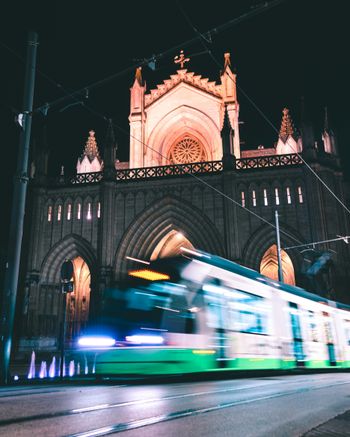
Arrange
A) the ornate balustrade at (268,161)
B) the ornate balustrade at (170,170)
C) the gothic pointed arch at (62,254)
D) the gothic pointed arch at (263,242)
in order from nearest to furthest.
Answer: the gothic pointed arch at (263,242) → the ornate balustrade at (268,161) → the gothic pointed arch at (62,254) → the ornate balustrade at (170,170)

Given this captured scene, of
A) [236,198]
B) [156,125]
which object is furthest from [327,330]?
[156,125]

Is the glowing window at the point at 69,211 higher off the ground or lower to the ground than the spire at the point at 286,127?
lower

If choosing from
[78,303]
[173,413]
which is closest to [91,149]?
[78,303]

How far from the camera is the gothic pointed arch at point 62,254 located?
1086 inches

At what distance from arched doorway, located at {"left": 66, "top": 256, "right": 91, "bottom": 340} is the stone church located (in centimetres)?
12

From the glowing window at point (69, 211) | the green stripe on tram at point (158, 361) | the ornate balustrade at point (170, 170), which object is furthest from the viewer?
the glowing window at point (69, 211)

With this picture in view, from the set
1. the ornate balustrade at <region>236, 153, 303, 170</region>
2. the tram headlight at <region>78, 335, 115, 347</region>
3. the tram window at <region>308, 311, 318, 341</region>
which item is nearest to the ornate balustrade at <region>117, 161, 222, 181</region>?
the ornate balustrade at <region>236, 153, 303, 170</region>

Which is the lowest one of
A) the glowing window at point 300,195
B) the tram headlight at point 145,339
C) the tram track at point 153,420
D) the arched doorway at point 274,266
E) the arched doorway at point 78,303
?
the tram track at point 153,420

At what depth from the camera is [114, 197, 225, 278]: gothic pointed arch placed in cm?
2686

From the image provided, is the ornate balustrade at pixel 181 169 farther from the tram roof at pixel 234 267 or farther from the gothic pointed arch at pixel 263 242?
the tram roof at pixel 234 267

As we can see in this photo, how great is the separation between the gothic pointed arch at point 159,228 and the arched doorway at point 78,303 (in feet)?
19.7

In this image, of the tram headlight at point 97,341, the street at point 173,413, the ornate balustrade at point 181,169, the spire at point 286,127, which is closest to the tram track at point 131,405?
the street at point 173,413

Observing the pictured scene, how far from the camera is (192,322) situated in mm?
9344

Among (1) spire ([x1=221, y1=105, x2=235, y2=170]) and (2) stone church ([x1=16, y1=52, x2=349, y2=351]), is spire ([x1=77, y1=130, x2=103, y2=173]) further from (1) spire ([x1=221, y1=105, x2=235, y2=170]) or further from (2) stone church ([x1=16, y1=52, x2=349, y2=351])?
(1) spire ([x1=221, y1=105, x2=235, y2=170])
